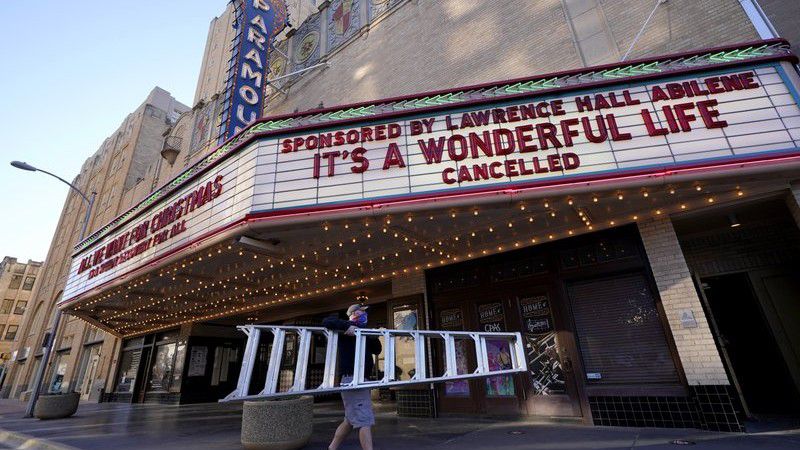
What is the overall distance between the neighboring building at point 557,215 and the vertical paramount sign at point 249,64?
19.0 feet

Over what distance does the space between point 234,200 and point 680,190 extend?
26.5 ft

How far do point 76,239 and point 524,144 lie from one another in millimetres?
34534

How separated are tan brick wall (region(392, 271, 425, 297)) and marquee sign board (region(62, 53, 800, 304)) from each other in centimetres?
413

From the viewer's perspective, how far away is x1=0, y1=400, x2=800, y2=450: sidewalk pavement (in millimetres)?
5289

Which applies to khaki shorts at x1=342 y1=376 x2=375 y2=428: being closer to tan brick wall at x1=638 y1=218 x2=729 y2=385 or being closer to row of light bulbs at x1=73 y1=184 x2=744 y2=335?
row of light bulbs at x1=73 y1=184 x2=744 y2=335

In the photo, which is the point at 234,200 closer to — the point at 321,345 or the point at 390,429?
the point at 390,429

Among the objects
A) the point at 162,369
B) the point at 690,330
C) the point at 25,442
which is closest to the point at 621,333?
the point at 690,330

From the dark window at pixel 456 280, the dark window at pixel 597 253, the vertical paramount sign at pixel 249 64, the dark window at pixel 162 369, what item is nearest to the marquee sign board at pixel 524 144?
the dark window at pixel 597 253

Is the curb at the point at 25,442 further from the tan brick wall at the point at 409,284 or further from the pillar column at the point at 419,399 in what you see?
the tan brick wall at the point at 409,284

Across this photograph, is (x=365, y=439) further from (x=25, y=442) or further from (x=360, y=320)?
(x=25, y=442)

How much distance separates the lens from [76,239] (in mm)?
28125

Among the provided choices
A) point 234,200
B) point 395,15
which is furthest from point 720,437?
point 395,15

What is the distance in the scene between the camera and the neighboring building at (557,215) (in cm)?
598

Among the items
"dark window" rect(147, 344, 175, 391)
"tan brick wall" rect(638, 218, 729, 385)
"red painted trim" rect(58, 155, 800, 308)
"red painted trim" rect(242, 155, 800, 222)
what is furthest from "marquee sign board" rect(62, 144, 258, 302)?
"tan brick wall" rect(638, 218, 729, 385)
